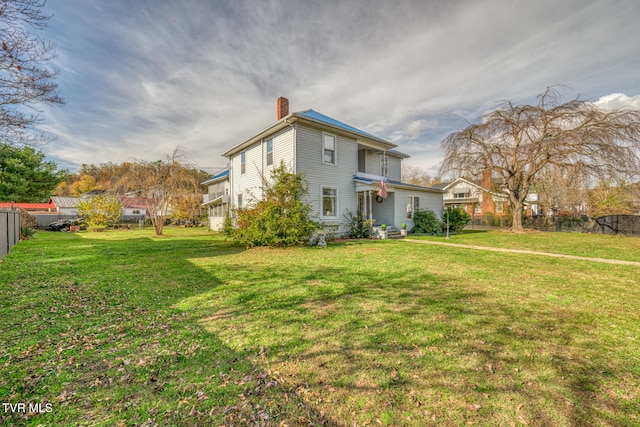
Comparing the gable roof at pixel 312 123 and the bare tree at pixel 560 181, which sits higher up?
the gable roof at pixel 312 123

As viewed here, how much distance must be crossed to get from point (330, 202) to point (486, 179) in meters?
15.3

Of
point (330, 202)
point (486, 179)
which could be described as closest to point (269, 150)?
point (330, 202)

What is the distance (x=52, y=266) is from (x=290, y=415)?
364 inches

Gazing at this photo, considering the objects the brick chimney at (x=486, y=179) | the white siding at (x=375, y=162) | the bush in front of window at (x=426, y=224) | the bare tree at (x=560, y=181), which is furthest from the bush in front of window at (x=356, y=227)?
the bare tree at (x=560, y=181)

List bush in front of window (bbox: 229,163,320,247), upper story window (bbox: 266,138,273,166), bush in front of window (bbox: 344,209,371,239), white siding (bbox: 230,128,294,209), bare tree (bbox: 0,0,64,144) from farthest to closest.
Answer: bush in front of window (bbox: 344,209,371,239), upper story window (bbox: 266,138,273,166), white siding (bbox: 230,128,294,209), bush in front of window (bbox: 229,163,320,247), bare tree (bbox: 0,0,64,144)

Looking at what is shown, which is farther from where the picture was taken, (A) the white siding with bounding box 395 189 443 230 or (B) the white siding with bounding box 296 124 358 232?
(A) the white siding with bounding box 395 189 443 230

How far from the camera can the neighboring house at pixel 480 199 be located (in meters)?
22.2

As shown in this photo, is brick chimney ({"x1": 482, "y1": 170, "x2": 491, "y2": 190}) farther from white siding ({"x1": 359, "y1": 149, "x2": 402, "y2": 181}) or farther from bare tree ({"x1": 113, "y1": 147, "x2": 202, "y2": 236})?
bare tree ({"x1": 113, "y1": 147, "x2": 202, "y2": 236})

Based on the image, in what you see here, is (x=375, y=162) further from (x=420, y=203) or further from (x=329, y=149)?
(x=329, y=149)

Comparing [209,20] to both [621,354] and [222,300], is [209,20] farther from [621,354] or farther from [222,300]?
[621,354]

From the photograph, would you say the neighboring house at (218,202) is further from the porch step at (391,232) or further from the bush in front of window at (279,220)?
the porch step at (391,232)

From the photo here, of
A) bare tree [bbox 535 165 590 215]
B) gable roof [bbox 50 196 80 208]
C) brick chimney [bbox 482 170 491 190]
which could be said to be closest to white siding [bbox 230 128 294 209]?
brick chimney [bbox 482 170 491 190]

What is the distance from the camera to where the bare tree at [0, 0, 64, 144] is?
600 cm

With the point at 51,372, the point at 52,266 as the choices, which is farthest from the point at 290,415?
the point at 52,266
